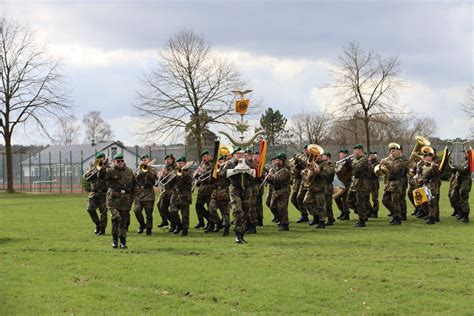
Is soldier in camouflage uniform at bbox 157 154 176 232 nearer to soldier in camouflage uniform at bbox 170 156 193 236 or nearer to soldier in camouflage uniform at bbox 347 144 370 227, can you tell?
soldier in camouflage uniform at bbox 170 156 193 236

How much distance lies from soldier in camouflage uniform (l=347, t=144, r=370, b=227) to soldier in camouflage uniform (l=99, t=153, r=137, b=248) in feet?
20.7

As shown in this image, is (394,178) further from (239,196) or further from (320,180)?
(239,196)

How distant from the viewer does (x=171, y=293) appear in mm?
8297

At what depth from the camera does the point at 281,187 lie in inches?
607

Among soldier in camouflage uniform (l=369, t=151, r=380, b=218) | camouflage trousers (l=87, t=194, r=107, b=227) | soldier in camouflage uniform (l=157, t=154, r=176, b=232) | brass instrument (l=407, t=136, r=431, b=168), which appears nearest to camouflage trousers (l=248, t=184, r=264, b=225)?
soldier in camouflage uniform (l=157, t=154, r=176, b=232)

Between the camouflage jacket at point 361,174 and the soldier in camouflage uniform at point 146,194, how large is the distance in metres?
5.23

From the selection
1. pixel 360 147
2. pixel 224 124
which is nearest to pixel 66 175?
pixel 224 124

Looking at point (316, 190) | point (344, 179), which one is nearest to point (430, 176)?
point (344, 179)

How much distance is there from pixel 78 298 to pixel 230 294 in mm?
1982

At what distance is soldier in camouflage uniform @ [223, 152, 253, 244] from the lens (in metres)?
13.0

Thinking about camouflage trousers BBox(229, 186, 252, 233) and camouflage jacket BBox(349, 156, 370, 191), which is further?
camouflage jacket BBox(349, 156, 370, 191)

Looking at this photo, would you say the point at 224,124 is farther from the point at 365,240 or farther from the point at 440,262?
the point at 440,262

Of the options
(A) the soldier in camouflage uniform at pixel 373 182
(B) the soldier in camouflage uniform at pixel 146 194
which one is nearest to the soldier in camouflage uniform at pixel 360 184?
(A) the soldier in camouflage uniform at pixel 373 182

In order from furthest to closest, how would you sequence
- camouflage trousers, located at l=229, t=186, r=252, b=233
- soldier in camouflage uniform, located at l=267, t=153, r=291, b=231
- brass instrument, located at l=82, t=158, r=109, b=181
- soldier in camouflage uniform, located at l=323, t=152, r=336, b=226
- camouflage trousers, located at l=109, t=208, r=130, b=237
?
soldier in camouflage uniform, located at l=323, t=152, r=336, b=226
soldier in camouflage uniform, located at l=267, t=153, r=291, b=231
brass instrument, located at l=82, t=158, r=109, b=181
camouflage trousers, located at l=229, t=186, r=252, b=233
camouflage trousers, located at l=109, t=208, r=130, b=237
